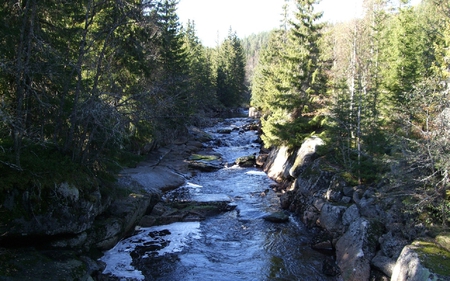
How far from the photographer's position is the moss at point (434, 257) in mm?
8266

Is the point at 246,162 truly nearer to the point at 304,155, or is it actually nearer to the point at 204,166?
the point at 204,166

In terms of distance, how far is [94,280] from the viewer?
959 centimetres

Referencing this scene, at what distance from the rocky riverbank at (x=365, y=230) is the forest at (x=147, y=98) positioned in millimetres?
827

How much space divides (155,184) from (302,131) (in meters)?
10.9

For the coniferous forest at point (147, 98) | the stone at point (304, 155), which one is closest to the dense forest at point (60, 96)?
the coniferous forest at point (147, 98)

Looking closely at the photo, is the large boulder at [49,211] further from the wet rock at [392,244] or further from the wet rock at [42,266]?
the wet rock at [392,244]

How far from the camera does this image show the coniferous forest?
32.4ft

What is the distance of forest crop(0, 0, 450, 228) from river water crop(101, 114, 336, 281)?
330 cm

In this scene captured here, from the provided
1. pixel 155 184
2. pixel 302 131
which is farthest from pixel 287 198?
pixel 155 184

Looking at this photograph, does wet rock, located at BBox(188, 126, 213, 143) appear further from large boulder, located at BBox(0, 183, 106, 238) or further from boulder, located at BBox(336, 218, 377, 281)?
large boulder, located at BBox(0, 183, 106, 238)

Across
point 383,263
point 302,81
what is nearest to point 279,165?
point 302,81

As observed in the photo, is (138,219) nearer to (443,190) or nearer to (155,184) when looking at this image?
(155,184)

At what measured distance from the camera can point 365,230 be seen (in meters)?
11.7

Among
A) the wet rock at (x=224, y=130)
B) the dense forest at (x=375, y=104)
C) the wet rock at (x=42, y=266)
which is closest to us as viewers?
the wet rock at (x=42, y=266)
